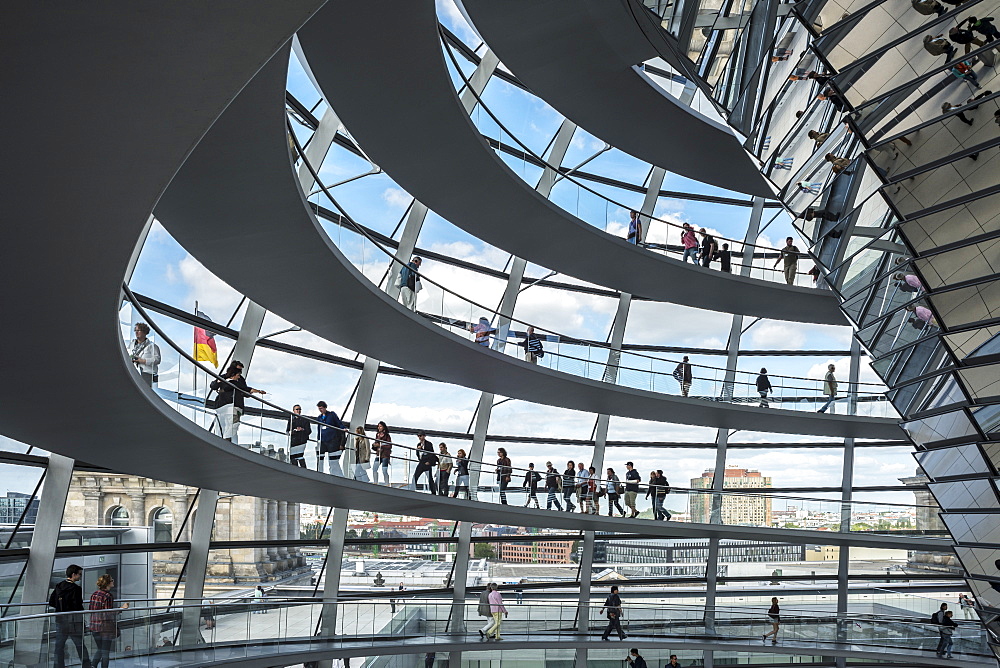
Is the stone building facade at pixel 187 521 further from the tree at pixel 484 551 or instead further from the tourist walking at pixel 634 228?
the tourist walking at pixel 634 228

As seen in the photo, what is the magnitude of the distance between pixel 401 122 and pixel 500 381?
889cm

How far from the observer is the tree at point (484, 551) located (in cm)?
2670

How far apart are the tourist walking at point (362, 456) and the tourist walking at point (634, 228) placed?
9.47 m

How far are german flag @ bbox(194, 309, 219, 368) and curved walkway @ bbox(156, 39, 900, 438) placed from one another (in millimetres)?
2797

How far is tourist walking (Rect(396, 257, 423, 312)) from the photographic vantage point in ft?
65.1

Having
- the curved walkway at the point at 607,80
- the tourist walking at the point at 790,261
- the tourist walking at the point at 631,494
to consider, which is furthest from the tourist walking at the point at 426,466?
the tourist walking at the point at 790,261

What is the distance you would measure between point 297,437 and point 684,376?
42.3ft

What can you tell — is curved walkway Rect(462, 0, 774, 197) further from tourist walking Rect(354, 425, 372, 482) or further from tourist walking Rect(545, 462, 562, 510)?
tourist walking Rect(545, 462, 562, 510)

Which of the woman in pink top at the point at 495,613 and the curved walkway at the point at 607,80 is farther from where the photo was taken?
the woman in pink top at the point at 495,613

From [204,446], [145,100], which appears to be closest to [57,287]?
[145,100]

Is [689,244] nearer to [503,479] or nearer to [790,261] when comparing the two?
[790,261]

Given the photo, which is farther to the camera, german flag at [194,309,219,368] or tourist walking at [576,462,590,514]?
tourist walking at [576,462,590,514]

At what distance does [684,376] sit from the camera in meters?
26.1

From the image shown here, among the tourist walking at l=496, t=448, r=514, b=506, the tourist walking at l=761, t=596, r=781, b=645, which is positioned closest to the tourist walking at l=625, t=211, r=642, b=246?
the tourist walking at l=496, t=448, r=514, b=506
